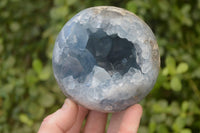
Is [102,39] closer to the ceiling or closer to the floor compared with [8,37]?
closer to the ceiling

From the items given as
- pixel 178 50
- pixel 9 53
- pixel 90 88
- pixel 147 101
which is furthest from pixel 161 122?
pixel 9 53

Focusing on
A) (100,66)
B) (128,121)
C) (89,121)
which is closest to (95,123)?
(89,121)

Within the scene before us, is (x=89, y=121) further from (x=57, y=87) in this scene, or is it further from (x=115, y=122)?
(x=57, y=87)

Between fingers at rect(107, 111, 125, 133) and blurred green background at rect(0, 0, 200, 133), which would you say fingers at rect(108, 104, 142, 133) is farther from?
blurred green background at rect(0, 0, 200, 133)

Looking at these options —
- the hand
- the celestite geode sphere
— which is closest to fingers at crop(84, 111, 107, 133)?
the hand

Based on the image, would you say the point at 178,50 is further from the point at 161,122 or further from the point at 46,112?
the point at 46,112

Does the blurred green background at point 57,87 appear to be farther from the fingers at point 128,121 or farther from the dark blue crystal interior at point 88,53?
the dark blue crystal interior at point 88,53
